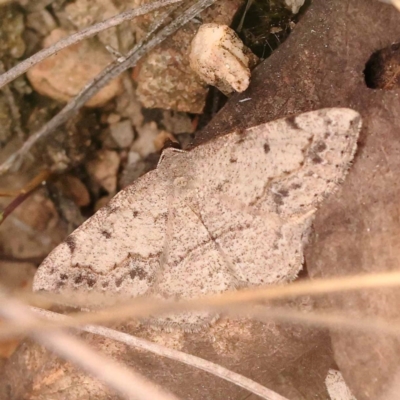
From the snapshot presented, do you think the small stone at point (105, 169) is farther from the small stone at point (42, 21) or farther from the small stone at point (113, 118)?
the small stone at point (42, 21)

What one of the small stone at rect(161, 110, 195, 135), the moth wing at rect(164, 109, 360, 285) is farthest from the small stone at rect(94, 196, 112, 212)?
the moth wing at rect(164, 109, 360, 285)

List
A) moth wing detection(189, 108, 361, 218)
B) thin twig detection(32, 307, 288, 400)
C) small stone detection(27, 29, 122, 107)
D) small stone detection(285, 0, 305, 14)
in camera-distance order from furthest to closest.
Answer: small stone detection(27, 29, 122, 107) → small stone detection(285, 0, 305, 14) → thin twig detection(32, 307, 288, 400) → moth wing detection(189, 108, 361, 218)

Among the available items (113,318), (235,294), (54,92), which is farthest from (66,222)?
(235,294)

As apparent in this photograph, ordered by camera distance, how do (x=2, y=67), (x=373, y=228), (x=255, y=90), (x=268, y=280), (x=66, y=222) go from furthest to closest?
(x=66, y=222) → (x=2, y=67) → (x=255, y=90) → (x=268, y=280) → (x=373, y=228)

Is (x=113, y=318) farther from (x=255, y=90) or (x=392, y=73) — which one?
(x=392, y=73)

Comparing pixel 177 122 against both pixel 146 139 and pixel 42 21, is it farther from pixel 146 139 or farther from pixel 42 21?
pixel 42 21

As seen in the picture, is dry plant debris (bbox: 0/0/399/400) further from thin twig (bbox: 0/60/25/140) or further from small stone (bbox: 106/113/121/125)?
small stone (bbox: 106/113/121/125)
